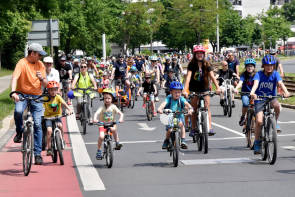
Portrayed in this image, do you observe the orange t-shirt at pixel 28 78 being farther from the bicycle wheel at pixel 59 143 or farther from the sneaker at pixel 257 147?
the sneaker at pixel 257 147

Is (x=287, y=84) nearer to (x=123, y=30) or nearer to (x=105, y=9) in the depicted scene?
(x=105, y=9)

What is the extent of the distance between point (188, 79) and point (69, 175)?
3498 millimetres

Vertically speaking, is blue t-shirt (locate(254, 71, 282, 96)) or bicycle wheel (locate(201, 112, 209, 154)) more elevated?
blue t-shirt (locate(254, 71, 282, 96))

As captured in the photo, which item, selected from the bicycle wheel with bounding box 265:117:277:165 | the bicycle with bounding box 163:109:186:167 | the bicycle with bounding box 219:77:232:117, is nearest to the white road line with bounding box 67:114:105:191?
the bicycle with bounding box 163:109:186:167

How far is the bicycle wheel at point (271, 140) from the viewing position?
10.2m

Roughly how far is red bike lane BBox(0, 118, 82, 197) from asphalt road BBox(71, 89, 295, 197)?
177mm

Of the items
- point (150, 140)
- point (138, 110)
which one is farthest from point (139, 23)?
point (150, 140)

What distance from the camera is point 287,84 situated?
31.7m

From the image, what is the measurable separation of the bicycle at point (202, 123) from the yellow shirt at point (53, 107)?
7.93 ft

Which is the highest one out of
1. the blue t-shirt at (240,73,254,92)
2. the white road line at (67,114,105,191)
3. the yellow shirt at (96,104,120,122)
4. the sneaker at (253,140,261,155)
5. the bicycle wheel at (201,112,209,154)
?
the blue t-shirt at (240,73,254,92)

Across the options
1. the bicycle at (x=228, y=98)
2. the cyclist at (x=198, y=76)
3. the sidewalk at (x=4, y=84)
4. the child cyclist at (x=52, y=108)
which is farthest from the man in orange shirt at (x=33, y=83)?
the sidewalk at (x=4, y=84)

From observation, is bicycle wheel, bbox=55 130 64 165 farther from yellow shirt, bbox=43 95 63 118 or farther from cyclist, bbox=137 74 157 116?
cyclist, bbox=137 74 157 116

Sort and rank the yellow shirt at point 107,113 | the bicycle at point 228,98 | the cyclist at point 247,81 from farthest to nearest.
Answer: the bicycle at point 228,98
the cyclist at point 247,81
the yellow shirt at point 107,113

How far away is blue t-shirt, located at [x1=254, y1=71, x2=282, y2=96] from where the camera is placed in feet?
35.3
